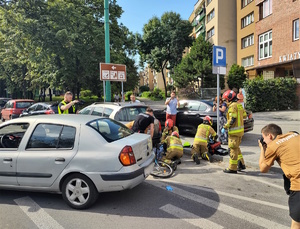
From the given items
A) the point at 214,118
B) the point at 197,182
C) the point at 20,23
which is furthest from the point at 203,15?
the point at 197,182

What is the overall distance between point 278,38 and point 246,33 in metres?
9.04

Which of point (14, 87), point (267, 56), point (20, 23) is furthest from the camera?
point (14, 87)

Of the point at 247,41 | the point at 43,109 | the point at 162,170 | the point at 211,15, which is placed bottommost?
the point at 162,170

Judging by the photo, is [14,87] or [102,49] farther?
[14,87]

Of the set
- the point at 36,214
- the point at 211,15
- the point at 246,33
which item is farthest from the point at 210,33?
the point at 36,214

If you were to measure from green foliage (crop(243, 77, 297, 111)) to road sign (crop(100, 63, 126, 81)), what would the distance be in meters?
11.1

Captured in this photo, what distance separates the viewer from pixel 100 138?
3.96 meters

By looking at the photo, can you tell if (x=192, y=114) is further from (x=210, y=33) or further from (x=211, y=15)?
(x=211, y=15)

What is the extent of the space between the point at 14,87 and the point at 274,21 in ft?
114

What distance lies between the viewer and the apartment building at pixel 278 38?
19.3 m

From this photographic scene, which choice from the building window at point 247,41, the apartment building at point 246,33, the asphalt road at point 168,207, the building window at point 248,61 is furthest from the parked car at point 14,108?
the building window at point 247,41

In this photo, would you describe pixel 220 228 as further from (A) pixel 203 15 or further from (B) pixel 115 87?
(A) pixel 203 15

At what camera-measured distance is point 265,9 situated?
23359 millimetres

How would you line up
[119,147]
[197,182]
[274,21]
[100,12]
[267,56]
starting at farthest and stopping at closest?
[100,12]
[267,56]
[274,21]
[197,182]
[119,147]
